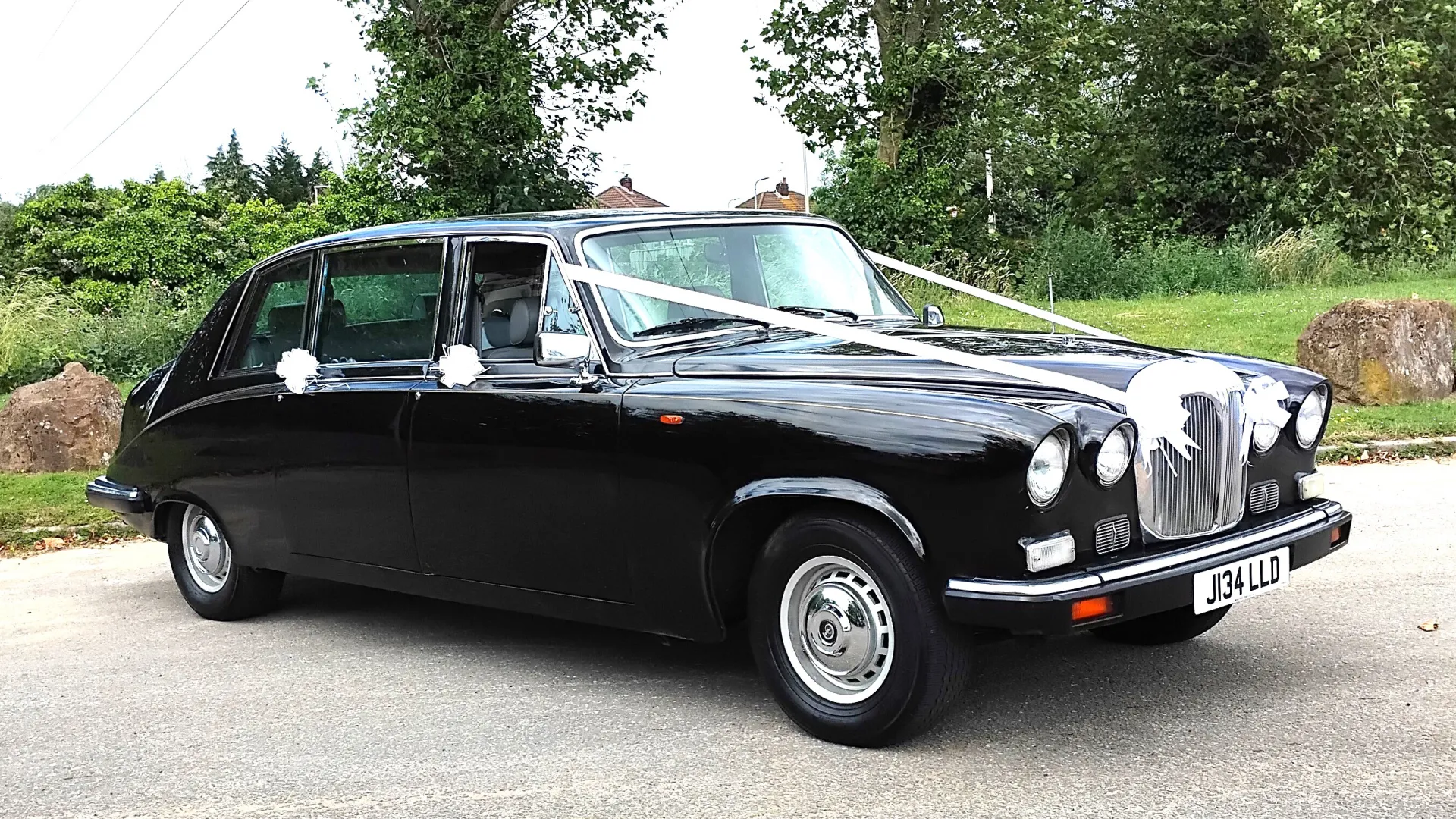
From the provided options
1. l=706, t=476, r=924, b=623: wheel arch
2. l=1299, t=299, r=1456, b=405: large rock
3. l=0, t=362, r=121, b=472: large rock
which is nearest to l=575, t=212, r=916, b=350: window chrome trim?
l=706, t=476, r=924, b=623: wheel arch

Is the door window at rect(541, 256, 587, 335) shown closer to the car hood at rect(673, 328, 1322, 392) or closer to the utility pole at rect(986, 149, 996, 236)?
the car hood at rect(673, 328, 1322, 392)

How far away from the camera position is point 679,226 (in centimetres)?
554

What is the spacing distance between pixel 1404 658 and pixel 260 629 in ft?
16.3

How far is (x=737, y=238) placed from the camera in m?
5.64

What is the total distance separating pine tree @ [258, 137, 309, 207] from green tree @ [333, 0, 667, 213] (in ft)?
213

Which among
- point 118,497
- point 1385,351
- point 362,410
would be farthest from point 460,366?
point 1385,351

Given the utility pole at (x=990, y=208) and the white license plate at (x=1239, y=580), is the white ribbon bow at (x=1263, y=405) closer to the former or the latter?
the white license plate at (x=1239, y=580)

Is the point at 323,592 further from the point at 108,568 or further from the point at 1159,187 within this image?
the point at 1159,187

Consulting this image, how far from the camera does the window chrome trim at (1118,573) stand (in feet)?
12.9

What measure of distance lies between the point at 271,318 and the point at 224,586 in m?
1.34

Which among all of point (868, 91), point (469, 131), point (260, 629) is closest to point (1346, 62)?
point (868, 91)

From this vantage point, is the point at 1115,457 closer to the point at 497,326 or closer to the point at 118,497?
the point at 497,326

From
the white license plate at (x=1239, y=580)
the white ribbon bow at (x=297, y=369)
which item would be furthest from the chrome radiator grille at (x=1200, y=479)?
the white ribbon bow at (x=297, y=369)

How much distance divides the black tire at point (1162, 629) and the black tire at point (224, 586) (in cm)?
387
